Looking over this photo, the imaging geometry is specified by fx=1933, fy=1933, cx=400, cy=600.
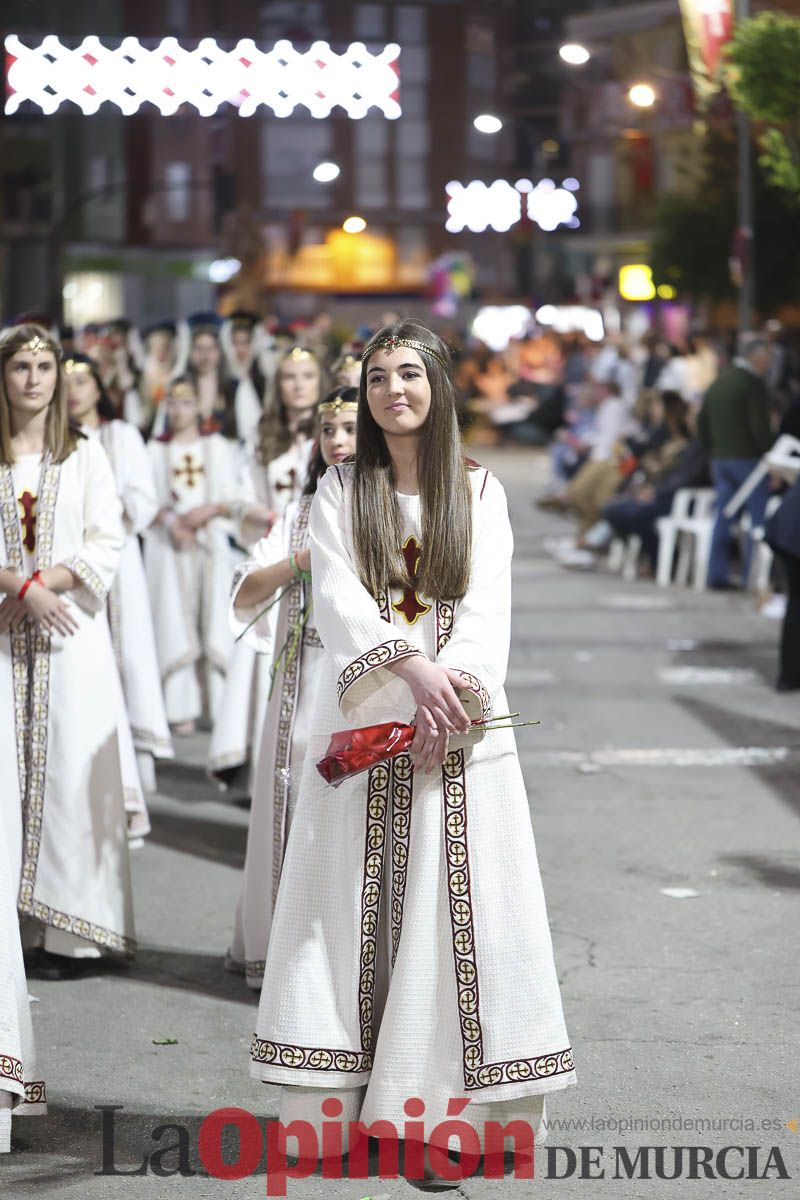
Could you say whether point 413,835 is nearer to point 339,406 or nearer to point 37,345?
point 339,406

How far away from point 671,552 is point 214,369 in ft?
23.8

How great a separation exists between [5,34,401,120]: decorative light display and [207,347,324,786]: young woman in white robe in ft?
17.2

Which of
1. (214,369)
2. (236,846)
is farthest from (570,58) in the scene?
(236,846)

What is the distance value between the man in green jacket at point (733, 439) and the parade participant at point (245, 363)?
5.03m

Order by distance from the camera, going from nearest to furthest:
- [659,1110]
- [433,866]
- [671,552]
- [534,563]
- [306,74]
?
[433,866], [659,1110], [306,74], [671,552], [534,563]

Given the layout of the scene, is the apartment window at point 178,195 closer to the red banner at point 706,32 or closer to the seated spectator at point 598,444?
the seated spectator at point 598,444

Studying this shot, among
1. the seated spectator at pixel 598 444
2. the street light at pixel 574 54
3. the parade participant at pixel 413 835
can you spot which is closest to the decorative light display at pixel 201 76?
the seated spectator at pixel 598 444

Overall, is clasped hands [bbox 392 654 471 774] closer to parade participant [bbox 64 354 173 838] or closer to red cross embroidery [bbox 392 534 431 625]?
red cross embroidery [bbox 392 534 431 625]

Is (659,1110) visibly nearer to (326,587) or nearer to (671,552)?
(326,587)

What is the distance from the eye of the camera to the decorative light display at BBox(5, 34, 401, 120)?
1324 cm

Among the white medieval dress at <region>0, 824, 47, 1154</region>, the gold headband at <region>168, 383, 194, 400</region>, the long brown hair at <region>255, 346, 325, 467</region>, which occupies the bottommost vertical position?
the white medieval dress at <region>0, 824, 47, 1154</region>

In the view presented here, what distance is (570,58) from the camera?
2886cm

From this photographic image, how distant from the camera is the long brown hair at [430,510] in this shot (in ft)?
16.1

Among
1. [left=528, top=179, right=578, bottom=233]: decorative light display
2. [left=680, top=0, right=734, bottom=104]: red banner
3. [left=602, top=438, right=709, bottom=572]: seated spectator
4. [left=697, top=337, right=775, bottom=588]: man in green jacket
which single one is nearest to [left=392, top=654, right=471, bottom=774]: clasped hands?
[left=697, top=337, right=775, bottom=588]: man in green jacket
